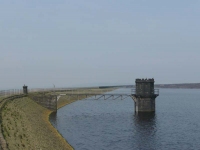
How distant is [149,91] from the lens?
74.4 metres

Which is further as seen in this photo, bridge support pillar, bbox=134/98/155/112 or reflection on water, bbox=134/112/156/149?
bridge support pillar, bbox=134/98/155/112

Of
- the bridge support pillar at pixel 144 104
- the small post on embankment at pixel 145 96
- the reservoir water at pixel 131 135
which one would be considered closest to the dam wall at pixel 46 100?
the reservoir water at pixel 131 135

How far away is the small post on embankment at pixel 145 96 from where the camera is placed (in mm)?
74000

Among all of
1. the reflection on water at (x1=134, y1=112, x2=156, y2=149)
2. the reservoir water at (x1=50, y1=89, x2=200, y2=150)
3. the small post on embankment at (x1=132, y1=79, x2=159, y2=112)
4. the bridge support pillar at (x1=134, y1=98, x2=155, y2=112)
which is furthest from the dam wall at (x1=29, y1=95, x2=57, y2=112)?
the reflection on water at (x1=134, y1=112, x2=156, y2=149)

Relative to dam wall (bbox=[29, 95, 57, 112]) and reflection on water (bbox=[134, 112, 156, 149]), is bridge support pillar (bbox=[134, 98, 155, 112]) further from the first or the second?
dam wall (bbox=[29, 95, 57, 112])

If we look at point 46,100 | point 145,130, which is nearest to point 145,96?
point 145,130

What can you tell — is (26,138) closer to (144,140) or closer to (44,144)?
(44,144)

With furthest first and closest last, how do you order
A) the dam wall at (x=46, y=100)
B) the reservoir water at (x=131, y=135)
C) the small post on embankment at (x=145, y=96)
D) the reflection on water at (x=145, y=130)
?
the dam wall at (x=46, y=100), the small post on embankment at (x=145, y=96), the reflection on water at (x=145, y=130), the reservoir water at (x=131, y=135)

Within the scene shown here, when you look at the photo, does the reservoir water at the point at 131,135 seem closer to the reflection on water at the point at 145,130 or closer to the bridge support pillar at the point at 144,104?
the reflection on water at the point at 145,130

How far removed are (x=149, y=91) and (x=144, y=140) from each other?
33.1 meters

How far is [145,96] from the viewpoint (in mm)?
74000

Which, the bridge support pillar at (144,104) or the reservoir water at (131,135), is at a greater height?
the bridge support pillar at (144,104)

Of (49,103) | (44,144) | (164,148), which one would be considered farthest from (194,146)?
(49,103)

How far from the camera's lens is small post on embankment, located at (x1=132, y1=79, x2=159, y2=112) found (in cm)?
7400
